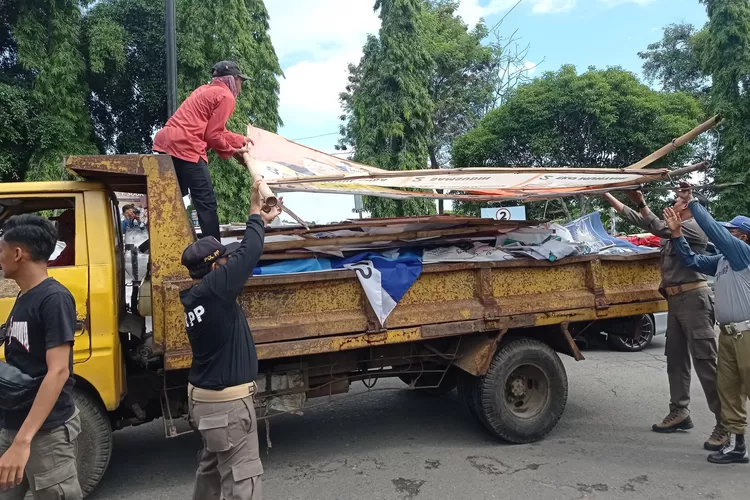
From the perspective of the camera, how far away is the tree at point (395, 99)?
1602cm

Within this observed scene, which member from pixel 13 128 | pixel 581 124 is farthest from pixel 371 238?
pixel 581 124

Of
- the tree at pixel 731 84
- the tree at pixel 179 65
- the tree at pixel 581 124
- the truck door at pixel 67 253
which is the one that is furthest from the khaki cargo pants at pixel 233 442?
the tree at pixel 731 84

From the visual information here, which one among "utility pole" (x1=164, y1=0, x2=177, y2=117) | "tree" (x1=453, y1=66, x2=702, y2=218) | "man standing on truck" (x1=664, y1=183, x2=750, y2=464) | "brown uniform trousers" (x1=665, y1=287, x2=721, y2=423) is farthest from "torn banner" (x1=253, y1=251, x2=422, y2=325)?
"tree" (x1=453, y1=66, x2=702, y2=218)

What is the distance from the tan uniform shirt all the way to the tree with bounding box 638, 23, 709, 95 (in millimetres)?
24931

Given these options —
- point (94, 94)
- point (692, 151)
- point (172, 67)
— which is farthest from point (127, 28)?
point (692, 151)

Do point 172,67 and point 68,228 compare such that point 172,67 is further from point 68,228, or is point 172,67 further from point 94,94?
point 94,94

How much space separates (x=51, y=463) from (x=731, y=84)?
19900mm

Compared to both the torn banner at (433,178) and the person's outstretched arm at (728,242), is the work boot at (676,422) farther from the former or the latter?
the torn banner at (433,178)

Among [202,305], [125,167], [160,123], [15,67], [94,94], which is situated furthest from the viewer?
[160,123]

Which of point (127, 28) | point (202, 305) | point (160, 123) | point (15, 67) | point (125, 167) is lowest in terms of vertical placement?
point (202, 305)

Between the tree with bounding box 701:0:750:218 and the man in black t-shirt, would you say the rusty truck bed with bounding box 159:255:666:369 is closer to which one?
the man in black t-shirt

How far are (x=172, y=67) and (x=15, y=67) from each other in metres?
7.77

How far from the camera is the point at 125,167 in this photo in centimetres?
341

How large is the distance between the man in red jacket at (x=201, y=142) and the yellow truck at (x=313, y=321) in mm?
247
